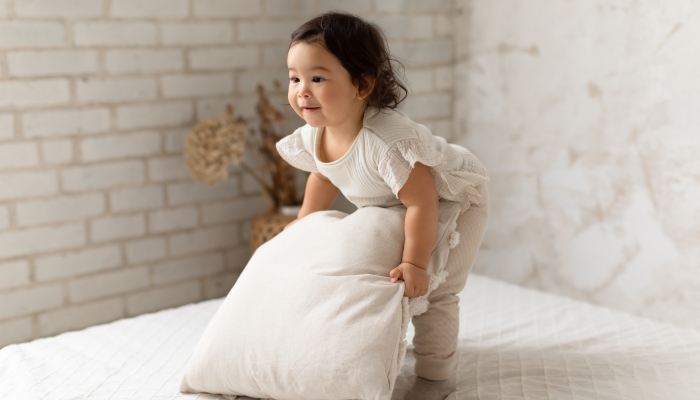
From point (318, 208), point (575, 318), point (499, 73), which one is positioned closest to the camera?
point (318, 208)

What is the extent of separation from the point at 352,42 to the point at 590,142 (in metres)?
1.03

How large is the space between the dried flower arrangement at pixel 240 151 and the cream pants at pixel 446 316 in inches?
42.5

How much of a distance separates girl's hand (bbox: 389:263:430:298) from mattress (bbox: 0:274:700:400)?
0.22 metres

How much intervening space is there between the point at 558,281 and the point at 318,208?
3.31ft

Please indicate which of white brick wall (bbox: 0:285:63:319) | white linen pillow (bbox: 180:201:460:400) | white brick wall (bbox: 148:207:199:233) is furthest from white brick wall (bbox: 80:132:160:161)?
white linen pillow (bbox: 180:201:460:400)

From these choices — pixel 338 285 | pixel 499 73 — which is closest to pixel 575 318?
pixel 338 285

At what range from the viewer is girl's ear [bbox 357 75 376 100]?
1234 millimetres

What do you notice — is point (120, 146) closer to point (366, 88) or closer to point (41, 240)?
point (41, 240)

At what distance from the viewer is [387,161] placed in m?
1.20

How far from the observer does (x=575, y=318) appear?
1.62 m

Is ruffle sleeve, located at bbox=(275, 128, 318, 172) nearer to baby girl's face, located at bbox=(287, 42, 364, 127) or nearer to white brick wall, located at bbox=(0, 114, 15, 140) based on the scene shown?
baby girl's face, located at bbox=(287, 42, 364, 127)

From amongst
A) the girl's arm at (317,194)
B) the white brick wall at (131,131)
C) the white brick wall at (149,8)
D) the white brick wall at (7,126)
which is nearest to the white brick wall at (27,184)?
the white brick wall at (131,131)

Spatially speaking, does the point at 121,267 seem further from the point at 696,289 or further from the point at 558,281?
the point at 696,289

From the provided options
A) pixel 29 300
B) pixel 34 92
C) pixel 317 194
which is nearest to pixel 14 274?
pixel 29 300
